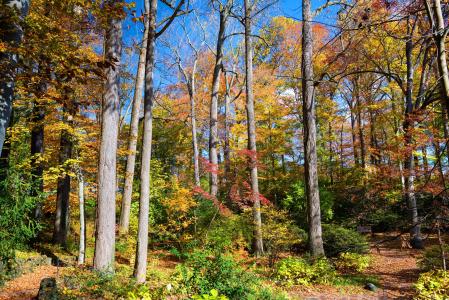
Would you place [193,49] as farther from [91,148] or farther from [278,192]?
[91,148]

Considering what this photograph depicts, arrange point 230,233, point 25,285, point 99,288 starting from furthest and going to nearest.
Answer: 1. point 230,233
2. point 25,285
3. point 99,288

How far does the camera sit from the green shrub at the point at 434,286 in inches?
269

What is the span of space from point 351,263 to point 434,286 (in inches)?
110

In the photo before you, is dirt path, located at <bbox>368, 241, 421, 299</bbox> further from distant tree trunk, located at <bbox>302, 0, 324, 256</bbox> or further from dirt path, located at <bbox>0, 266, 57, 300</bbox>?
dirt path, located at <bbox>0, 266, 57, 300</bbox>

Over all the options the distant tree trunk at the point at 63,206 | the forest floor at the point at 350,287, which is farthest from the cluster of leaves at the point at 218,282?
the distant tree trunk at the point at 63,206

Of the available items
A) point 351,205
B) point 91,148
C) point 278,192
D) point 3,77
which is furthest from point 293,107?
Answer: point 3,77

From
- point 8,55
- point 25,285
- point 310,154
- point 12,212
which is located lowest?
point 25,285

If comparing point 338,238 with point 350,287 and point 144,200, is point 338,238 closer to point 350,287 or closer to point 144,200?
point 350,287

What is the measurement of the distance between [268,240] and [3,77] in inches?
352

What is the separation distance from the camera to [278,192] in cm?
1850

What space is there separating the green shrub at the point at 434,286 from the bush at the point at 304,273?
2117 millimetres

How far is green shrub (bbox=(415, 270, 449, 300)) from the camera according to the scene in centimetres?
684

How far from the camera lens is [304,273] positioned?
857cm

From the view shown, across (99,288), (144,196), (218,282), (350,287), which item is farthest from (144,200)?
(350,287)
